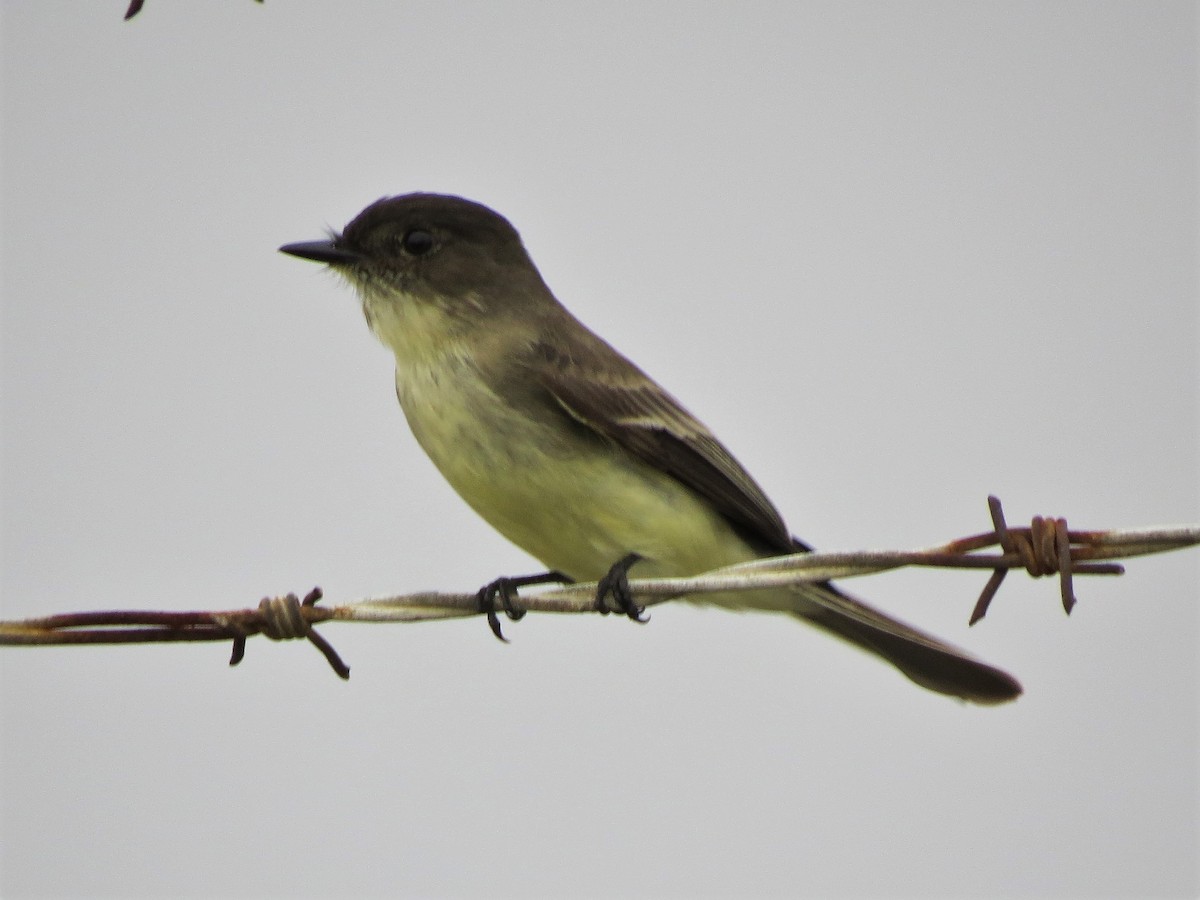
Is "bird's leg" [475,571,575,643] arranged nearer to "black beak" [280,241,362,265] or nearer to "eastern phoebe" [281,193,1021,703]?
"eastern phoebe" [281,193,1021,703]

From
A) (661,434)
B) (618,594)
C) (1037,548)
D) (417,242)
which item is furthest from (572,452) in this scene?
(1037,548)

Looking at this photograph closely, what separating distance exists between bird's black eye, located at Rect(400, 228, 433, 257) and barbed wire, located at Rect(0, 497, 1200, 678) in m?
2.34

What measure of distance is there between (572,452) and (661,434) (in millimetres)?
341

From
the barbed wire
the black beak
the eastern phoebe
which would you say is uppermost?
the black beak

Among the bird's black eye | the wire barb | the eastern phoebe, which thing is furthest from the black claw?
the bird's black eye

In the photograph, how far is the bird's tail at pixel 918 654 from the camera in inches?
191

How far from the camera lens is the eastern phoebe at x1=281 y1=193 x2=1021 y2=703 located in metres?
4.66

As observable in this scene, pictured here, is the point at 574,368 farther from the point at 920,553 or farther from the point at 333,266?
the point at 920,553

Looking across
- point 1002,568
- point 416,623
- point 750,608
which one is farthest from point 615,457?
point 1002,568

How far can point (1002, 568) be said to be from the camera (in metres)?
3.12

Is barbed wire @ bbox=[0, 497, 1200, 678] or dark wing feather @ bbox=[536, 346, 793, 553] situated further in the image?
dark wing feather @ bbox=[536, 346, 793, 553]

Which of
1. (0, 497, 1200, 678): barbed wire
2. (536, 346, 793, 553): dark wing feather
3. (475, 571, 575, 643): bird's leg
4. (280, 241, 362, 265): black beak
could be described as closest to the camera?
(0, 497, 1200, 678): barbed wire

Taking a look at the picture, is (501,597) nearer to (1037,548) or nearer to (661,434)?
(661,434)

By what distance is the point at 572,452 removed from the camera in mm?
4715
